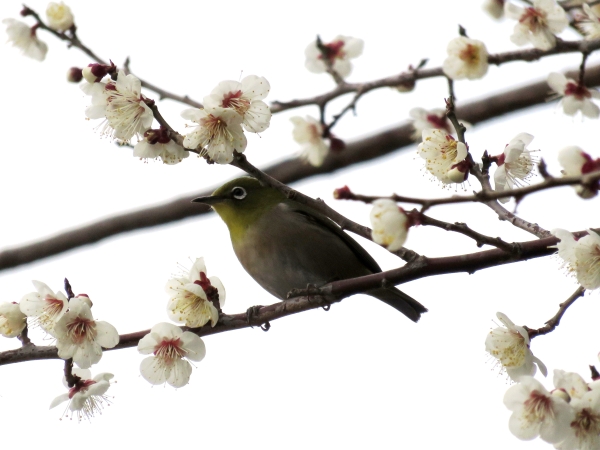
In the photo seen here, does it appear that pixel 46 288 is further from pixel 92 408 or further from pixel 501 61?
pixel 501 61

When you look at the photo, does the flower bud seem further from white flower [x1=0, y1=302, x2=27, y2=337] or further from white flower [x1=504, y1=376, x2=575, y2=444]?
white flower [x1=504, y1=376, x2=575, y2=444]

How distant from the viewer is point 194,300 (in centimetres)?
378

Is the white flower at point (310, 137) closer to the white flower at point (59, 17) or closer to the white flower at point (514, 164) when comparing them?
the white flower at point (59, 17)

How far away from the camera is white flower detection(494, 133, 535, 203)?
3672mm

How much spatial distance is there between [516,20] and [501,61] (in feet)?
0.78

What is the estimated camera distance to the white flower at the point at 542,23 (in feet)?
12.8

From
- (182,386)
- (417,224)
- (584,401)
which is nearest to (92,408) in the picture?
(182,386)

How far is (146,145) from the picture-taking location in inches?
136

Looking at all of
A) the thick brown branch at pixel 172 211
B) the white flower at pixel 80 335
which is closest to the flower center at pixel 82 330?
the white flower at pixel 80 335

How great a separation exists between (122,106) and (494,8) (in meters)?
2.54

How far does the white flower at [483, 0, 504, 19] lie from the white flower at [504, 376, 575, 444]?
101 inches

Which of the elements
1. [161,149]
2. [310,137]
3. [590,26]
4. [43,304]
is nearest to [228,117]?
[161,149]

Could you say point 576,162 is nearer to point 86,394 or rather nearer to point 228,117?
point 228,117

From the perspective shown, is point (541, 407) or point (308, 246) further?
point (308, 246)
